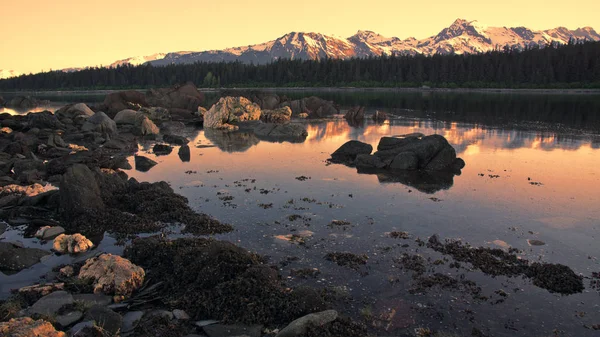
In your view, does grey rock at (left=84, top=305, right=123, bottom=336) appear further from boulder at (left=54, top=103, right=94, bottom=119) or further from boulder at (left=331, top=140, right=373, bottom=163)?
boulder at (left=54, top=103, right=94, bottom=119)

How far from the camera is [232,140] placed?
48594mm

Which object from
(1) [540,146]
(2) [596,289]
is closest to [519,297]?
(2) [596,289]

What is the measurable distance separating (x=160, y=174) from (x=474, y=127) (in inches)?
1682

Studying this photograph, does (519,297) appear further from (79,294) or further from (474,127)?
(474,127)

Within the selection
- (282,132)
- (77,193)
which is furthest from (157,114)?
(77,193)

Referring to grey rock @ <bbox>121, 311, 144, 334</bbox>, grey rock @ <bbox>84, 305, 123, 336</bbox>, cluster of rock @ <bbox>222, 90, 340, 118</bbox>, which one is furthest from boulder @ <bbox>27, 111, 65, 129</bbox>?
grey rock @ <bbox>121, 311, 144, 334</bbox>

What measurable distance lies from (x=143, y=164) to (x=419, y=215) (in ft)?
71.9

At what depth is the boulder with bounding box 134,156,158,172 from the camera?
31916 millimetres

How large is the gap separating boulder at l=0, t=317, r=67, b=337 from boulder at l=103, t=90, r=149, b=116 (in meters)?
71.7

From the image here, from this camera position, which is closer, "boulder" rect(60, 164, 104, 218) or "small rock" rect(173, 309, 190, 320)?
"small rock" rect(173, 309, 190, 320)

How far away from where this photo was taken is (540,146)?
4041 cm

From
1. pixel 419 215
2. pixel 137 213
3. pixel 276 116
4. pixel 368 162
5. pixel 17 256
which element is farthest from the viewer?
pixel 276 116

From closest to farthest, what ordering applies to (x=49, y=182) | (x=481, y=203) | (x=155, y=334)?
(x=155, y=334)
(x=481, y=203)
(x=49, y=182)

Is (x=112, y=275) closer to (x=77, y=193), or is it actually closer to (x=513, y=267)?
(x=77, y=193)
